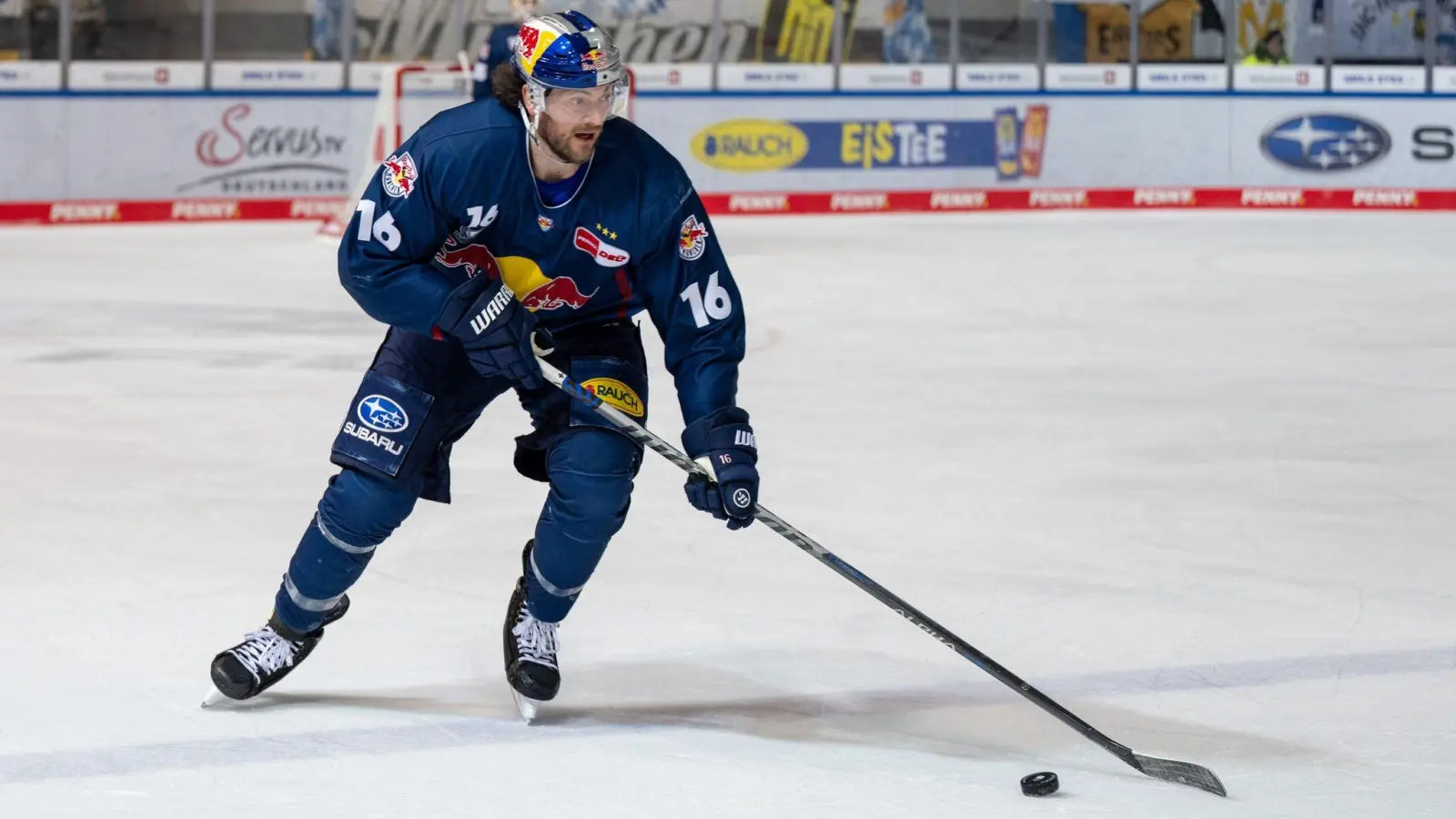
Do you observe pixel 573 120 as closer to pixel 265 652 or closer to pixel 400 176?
pixel 400 176

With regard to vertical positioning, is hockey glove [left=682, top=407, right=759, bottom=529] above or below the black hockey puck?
above

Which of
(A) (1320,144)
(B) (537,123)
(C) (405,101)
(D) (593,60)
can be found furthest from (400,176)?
(A) (1320,144)

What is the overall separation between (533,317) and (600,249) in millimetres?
141

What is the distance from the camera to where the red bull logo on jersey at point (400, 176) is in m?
2.87

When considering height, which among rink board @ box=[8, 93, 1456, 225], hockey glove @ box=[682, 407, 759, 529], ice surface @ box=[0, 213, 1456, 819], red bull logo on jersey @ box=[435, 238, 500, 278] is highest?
red bull logo on jersey @ box=[435, 238, 500, 278]

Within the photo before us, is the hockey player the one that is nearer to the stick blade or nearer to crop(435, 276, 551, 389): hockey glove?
crop(435, 276, 551, 389): hockey glove

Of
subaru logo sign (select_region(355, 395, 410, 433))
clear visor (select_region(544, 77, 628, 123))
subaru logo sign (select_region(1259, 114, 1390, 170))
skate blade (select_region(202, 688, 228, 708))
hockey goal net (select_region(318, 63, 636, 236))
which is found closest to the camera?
clear visor (select_region(544, 77, 628, 123))

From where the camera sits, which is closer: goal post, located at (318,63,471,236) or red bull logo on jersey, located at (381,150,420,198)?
red bull logo on jersey, located at (381,150,420,198)

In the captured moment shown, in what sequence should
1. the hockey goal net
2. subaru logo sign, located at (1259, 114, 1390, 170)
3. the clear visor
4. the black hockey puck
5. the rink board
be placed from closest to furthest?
1. the black hockey puck
2. the clear visor
3. the hockey goal net
4. the rink board
5. subaru logo sign, located at (1259, 114, 1390, 170)

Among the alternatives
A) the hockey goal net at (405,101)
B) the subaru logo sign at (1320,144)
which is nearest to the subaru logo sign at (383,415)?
the hockey goal net at (405,101)

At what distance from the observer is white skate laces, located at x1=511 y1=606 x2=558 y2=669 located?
3078 millimetres

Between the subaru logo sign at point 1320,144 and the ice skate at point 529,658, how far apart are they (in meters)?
12.1

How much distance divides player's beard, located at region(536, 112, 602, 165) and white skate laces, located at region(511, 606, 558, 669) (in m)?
Result: 0.74

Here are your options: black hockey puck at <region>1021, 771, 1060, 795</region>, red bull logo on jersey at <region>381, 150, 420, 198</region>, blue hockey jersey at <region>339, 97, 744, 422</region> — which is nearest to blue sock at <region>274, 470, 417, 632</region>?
blue hockey jersey at <region>339, 97, 744, 422</region>
